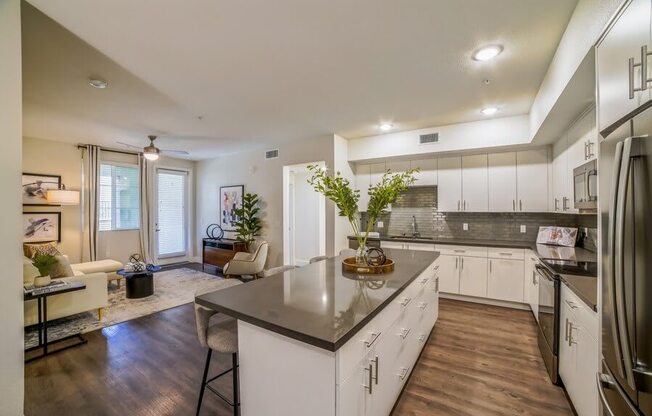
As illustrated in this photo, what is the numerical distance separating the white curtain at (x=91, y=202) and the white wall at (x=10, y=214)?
191 inches

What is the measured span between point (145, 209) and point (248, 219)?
2.55m

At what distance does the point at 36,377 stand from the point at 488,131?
5.75 metres

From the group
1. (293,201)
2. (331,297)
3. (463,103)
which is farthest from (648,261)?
(293,201)

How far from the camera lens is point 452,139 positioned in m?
4.21

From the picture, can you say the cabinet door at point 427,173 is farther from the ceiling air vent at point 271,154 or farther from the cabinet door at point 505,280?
the ceiling air vent at point 271,154

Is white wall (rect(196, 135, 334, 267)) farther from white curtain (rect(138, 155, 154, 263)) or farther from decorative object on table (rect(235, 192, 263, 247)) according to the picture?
white curtain (rect(138, 155, 154, 263))

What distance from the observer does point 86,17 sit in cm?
191

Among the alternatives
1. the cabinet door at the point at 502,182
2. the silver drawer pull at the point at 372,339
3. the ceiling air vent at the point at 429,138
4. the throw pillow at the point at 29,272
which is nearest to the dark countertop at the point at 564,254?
the cabinet door at the point at 502,182

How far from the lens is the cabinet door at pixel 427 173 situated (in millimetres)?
4652

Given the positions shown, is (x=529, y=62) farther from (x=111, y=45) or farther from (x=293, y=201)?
(x=293, y=201)

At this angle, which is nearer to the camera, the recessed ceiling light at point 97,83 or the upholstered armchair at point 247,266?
the recessed ceiling light at point 97,83

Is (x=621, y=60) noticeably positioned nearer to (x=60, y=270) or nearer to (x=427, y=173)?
(x=427, y=173)

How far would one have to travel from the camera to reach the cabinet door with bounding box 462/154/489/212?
4.27 m

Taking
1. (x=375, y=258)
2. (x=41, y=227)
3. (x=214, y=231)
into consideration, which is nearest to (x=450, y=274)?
(x=375, y=258)
